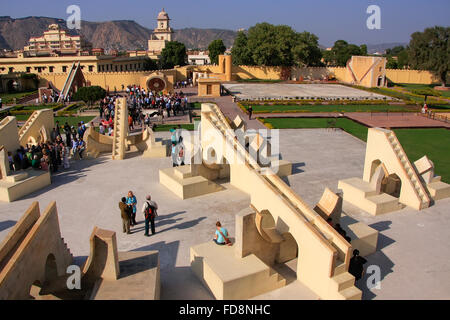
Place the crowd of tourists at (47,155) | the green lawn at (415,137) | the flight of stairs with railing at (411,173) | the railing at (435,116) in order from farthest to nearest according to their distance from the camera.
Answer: the railing at (435,116), the green lawn at (415,137), the crowd of tourists at (47,155), the flight of stairs with railing at (411,173)

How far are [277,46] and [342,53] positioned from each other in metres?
28.8

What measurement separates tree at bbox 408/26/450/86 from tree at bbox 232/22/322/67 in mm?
14615

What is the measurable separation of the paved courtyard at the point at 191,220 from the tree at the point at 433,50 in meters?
43.1

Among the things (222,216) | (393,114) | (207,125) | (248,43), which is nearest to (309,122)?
(393,114)

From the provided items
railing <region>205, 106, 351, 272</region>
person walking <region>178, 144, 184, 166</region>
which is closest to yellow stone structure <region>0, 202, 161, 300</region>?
railing <region>205, 106, 351, 272</region>

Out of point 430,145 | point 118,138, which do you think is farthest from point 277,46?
point 118,138

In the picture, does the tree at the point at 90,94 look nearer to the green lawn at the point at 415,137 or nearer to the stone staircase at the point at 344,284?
the green lawn at the point at 415,137

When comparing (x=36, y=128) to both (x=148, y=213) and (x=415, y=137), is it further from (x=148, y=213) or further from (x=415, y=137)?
(x=415, y=137)

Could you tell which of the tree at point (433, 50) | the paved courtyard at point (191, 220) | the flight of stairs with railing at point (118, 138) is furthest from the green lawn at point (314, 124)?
the tree at point (433, 50)

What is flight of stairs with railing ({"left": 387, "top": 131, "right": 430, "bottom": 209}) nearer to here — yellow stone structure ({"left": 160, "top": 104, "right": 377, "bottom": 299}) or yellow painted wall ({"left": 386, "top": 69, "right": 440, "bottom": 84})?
yellow stone structure ({"left": 160, "top": 104, "right": 377, "bottom": 299})

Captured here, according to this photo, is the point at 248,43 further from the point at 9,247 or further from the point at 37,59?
the point at 9,247

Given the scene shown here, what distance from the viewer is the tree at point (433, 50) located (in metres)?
50.8

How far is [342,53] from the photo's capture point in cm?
7862

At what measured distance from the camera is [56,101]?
3559 centimetres
